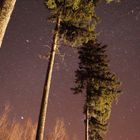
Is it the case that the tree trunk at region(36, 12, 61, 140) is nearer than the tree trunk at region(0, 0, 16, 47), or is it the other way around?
the tree trunk at region(0, 0, 16, 47)

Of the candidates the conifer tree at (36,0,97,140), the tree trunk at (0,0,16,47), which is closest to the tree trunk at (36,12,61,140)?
the conifer tree at (36,0,97,140)

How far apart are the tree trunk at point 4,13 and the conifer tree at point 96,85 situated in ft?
65.7

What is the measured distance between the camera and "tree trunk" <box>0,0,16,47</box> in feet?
19.8

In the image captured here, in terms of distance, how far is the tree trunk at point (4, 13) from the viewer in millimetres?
6035

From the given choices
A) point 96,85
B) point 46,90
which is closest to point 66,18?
point 46,90

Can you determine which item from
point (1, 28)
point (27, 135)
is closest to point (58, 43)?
point (1, 28)

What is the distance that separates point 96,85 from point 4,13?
799 inches

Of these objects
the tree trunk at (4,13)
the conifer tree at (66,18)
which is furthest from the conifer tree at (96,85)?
the tree trunk at (4,13)

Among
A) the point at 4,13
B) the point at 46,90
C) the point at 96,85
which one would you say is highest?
the point at 96,85

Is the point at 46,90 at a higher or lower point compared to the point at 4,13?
higher

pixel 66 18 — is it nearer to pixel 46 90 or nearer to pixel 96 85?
pixel 46 90

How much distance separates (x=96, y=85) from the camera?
1019 inches

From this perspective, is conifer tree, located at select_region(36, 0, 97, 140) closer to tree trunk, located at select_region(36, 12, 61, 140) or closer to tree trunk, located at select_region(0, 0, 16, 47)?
tree trunk, located at select_region(36, 12, 61, 140)

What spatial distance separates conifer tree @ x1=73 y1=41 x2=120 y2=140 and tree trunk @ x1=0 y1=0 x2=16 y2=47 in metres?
20.0
